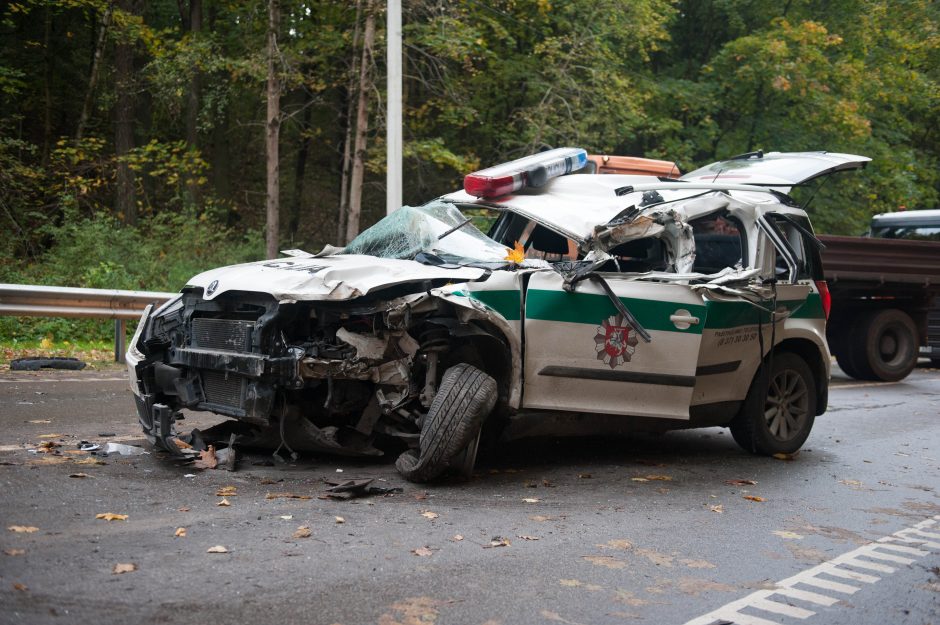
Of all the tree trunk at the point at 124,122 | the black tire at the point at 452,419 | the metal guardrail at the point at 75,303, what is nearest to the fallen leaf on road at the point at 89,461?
the black tire at the point at 452,419

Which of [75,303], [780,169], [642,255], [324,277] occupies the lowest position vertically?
[75,303]

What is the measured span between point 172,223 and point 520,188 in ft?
47.8

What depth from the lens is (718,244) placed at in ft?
24.9

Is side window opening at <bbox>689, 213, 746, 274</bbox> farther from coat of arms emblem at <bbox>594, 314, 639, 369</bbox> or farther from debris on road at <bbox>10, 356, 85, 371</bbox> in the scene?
debris on road at <bbox>10, 356, 85, 371</bbox>

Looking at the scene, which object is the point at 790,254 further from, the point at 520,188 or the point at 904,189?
the point at 904,189

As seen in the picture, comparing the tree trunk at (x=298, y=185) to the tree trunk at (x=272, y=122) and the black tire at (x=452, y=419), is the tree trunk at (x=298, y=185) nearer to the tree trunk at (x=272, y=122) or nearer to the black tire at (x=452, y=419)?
the tree trunk at (x=272, y=122)

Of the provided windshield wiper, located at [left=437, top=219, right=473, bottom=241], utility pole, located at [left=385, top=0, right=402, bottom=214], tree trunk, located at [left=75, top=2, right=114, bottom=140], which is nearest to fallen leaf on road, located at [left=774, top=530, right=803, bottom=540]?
windshield wiper, located at [left=437, top=219, right=473, bottom=241]

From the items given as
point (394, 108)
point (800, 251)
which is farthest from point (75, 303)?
point (800, 251)

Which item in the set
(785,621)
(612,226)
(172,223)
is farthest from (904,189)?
(785,621)

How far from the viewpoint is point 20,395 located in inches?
335

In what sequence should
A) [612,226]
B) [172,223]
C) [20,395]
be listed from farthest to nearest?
[172,223], [20,395], [612,226]

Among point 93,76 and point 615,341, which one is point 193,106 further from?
point 615,341

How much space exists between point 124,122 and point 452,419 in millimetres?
18382

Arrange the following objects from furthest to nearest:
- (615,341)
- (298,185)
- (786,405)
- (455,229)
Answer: (298,185) < (786,405) < (455,229) < (615,341)
